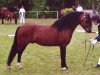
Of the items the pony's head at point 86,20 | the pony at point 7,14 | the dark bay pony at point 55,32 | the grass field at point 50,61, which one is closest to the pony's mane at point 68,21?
the dark bay pony at point 55,32

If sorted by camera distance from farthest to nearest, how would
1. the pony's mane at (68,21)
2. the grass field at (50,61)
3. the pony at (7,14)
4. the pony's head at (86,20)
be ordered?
the pony at (7,14)
the grass field at (50,61)
the pony's mane at (68,21)
the pony's head at (86,20)

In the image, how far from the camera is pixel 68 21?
1042 centimetres

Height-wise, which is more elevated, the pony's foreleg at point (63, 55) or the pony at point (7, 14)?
the pony's foreleg at point (63, 55)

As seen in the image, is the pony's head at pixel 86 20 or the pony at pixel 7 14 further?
the pony at pixel 7 14

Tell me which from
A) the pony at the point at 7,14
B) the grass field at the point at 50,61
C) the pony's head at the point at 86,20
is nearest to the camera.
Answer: the pony's head at the point at 86,20

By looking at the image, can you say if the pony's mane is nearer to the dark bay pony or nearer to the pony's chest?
the dark bay pony

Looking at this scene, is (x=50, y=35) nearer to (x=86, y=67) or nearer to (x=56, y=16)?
(x=86, y=67)

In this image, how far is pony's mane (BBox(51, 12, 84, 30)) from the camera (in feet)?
34.1

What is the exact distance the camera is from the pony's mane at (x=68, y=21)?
1039 cm

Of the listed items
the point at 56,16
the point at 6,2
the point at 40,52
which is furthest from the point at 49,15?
the point at 40,52

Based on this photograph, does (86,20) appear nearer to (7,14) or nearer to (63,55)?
(63,55)

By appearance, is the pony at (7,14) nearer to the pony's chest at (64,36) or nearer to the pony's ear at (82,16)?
the pony's chest at (64,36)

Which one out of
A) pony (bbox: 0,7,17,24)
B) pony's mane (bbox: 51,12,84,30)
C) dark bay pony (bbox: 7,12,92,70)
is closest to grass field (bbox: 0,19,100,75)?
dark bay pony (bbox: 7,12,92,70)

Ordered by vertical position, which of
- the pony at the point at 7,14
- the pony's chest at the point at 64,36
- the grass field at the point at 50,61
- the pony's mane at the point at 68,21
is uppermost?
the pony's mane at the point at 68,21
